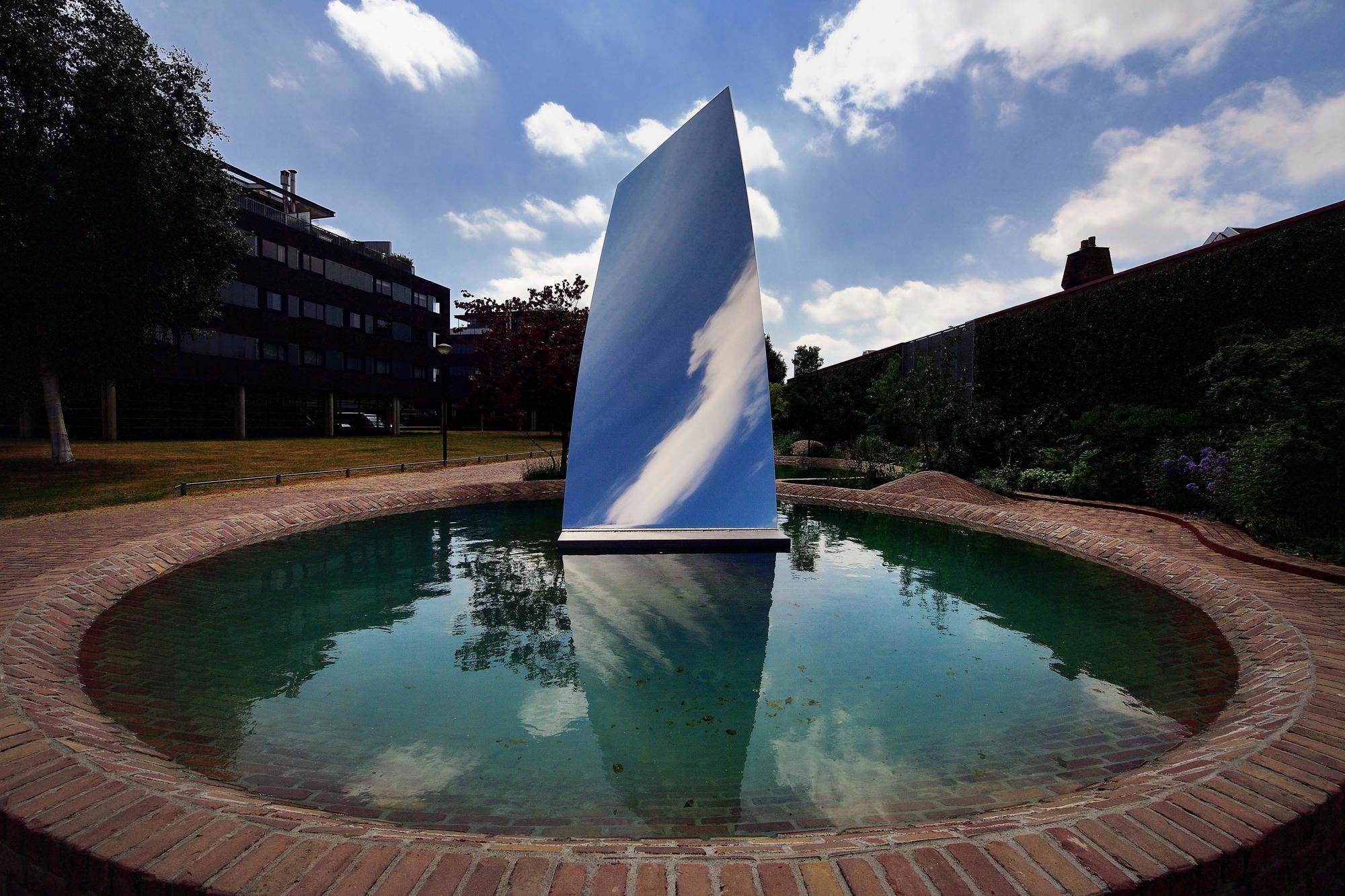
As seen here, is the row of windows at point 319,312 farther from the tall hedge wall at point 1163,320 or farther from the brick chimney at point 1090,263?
the brick chimney at point 1090,263

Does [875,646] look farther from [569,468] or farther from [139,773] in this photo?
[139,773]

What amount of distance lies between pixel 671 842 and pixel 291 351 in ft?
137

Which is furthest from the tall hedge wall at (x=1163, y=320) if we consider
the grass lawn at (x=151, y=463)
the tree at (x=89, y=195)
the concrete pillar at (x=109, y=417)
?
the concrete pillar at (x=109, y=417)

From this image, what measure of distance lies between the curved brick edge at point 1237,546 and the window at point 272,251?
40249mm

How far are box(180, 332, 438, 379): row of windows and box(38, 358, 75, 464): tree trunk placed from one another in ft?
34.5

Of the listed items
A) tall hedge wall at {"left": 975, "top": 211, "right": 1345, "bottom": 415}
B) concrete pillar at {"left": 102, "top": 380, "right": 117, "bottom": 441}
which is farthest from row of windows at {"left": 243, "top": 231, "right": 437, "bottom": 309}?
tall hedge wall at {"left": 975, "top": 211, "right": 1345, "bottom": 415}

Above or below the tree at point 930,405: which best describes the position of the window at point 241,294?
above

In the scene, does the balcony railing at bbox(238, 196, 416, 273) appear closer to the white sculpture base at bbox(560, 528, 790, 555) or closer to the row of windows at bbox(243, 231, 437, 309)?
the row of windows at bbox(243, 231, 437, 309)

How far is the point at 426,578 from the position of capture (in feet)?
21.9

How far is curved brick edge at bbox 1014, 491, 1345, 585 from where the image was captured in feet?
19.6

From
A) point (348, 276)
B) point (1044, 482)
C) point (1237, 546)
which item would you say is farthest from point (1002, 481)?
point (348, 276)

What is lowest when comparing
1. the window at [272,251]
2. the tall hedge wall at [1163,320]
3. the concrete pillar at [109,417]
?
the concrete pillar at [109,417]

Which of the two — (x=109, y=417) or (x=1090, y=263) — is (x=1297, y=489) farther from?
(x=109, y=417)

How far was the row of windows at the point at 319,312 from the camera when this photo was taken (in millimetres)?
32969
